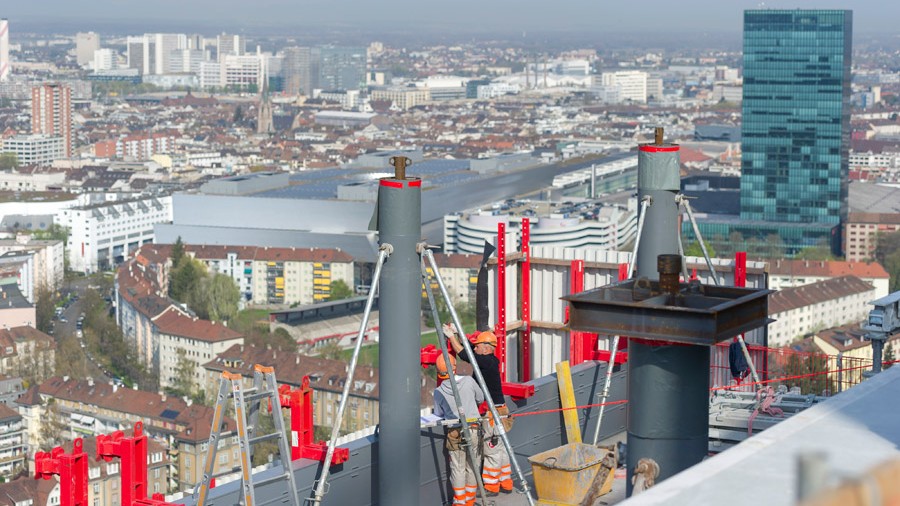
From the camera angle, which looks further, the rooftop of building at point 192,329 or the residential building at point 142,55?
the residential building at point 142,55

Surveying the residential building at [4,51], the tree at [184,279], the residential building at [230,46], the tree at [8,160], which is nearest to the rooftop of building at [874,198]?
the tree at [184,279]

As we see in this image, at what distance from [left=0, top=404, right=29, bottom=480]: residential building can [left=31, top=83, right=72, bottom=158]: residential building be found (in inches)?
1500

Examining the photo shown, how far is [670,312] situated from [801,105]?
1188 inches

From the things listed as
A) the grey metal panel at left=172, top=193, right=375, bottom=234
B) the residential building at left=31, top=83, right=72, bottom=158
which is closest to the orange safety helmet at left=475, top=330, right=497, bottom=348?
the grey metal panel at left=172, top=193, right=375, bottom=234

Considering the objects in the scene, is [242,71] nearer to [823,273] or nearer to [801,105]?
[801,105]

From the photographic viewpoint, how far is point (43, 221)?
35188 millimetres

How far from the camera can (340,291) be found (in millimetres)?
26141

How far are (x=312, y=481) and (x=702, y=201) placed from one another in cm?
3370

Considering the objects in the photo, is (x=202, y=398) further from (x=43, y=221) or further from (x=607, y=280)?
(x=43, y=221)

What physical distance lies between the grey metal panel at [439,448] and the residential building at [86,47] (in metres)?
106

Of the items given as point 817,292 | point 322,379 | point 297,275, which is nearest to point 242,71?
point 297,275

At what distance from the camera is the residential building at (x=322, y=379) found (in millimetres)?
15813

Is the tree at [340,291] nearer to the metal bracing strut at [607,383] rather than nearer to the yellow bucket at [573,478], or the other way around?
the metal bracing strut at [607,383]

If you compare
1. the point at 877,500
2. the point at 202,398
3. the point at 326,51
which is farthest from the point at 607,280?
the point at 326,51
